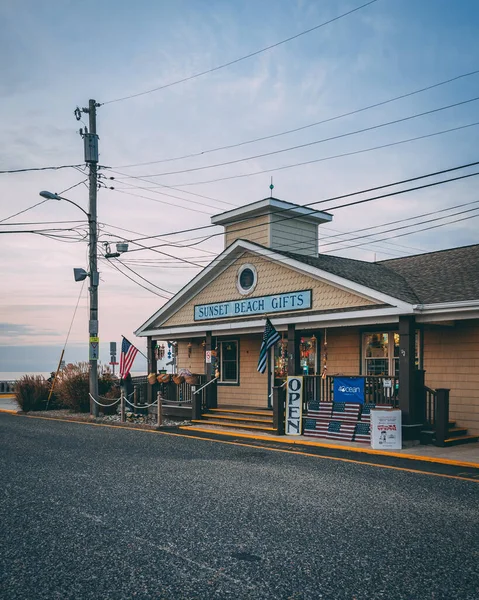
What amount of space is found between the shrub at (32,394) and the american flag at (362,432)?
15576 mm

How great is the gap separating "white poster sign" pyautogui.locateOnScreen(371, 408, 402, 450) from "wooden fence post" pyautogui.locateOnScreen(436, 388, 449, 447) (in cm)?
106

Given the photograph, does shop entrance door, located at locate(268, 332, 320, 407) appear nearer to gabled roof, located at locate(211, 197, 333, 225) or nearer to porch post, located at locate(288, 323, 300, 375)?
porch post, located at locate(288, 323, 300, 375)

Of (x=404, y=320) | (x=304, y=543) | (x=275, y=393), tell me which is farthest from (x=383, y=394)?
(x=304, y=543)

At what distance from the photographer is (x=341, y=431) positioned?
52.0ft

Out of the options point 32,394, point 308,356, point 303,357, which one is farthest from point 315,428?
point 32,394

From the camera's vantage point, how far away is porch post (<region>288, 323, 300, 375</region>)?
18.0 metres

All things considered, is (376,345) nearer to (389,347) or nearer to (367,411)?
(389,347)

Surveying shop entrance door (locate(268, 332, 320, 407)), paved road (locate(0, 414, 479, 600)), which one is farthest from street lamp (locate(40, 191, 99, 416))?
paved road (locate(0, 414, 479, 600))

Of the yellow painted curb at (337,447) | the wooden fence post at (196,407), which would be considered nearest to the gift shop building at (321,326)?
the wooden fence post at (196,407)

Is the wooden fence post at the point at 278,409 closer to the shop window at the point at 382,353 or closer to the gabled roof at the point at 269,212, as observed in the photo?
the shop window at the point at 382,353

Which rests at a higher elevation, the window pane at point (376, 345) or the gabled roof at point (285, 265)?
the gabled roof at point (285, 265)

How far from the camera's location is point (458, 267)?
18453 millimetres

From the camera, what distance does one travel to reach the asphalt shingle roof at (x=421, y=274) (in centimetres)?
1608

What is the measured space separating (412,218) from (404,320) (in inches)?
212
